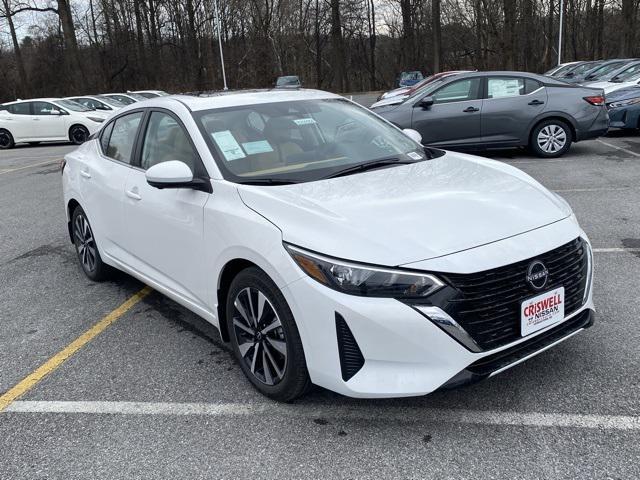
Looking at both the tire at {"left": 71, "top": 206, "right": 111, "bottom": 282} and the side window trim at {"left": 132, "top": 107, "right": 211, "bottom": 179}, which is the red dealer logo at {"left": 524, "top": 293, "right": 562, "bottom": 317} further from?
the tire at {"left": 71, "top": 206, "right": 111, "bottom": 282}

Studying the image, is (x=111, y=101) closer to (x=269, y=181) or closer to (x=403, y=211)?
(x=269, y=181)

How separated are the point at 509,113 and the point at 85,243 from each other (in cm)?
771

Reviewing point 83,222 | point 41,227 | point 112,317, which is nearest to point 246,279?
point 112,317

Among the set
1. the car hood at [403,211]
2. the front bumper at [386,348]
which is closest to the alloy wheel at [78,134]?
the car hood at [403,211]

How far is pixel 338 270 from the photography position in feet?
8.74

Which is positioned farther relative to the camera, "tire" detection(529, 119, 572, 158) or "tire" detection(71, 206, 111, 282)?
"tire" detection(529, 119, 572, 158)

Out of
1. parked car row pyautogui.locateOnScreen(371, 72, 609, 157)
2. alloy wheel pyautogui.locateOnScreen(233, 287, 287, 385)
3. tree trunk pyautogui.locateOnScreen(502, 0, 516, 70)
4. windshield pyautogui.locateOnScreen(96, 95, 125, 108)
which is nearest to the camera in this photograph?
alloy wheel pyautogui.locateOnScreen(233, 287, 287, 385)

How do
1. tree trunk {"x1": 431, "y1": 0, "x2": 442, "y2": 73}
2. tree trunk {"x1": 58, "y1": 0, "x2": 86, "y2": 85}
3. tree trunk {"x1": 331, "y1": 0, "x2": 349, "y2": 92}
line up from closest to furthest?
tree trunk {"x1": 58, "y1": 0, "x2": 86, "y2": 85} < tree trunk {"x1": 431, "y1": 0, "x2": 442, "y2": 73} < tree trunk {"x1": 331, "y1": 0, "x2": 349, "y2": 92}

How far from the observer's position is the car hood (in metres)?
2.70

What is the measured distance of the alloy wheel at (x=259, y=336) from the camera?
9.90ft

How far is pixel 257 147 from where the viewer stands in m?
3.74

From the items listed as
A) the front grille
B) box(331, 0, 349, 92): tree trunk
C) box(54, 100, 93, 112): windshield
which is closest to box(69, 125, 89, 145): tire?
box(54, 100, 93, 112): windshield

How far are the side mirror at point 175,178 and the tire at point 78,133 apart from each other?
17270mm

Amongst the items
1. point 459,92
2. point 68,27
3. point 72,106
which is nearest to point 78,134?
point 72,106
